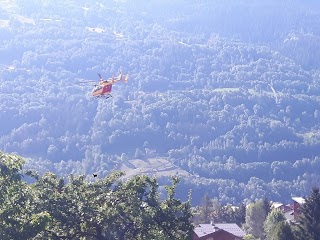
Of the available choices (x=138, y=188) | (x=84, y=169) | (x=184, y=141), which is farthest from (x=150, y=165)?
(x=138, y=188)

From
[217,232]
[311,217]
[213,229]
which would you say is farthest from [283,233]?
[213,229]

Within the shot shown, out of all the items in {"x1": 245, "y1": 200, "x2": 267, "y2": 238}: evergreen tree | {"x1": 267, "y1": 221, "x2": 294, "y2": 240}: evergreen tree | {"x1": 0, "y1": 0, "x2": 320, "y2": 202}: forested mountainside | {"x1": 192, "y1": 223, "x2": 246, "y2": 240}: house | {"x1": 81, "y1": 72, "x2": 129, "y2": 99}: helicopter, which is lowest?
{"x1": 0, "y1": 0, "x2": 320, "y2": 202}: forested mountainside

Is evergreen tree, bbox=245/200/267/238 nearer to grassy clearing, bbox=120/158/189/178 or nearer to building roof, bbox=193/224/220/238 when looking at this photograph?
building roof, bbox=193/224/220/238

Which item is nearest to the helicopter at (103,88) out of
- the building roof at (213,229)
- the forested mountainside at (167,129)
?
the building roof at (213,229)

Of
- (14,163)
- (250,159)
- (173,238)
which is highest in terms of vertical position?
(14,163)

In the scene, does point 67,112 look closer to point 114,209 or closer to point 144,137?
point 144,137

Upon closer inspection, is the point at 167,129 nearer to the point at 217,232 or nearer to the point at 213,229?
the point at 213,229

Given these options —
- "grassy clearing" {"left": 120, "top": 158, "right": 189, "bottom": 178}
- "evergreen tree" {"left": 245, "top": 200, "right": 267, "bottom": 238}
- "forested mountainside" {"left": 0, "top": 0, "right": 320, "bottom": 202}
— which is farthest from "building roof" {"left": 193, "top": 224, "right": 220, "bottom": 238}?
"grassy clearing" {"left": 120, "top": 158, "right": 189, "bottom": 178}

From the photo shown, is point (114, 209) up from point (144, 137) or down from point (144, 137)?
up
